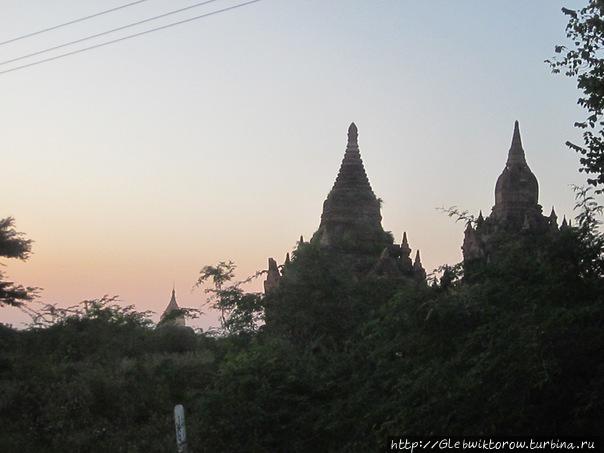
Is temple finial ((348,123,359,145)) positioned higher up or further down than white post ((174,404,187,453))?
higher up

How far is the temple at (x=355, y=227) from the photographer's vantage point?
38.3 m

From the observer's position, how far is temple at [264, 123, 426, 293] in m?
38.3

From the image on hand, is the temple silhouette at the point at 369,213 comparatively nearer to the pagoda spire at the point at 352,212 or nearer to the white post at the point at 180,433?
the pagoda spire at the point at 352,212

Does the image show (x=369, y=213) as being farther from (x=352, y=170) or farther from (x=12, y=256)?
(x=12, y=256)

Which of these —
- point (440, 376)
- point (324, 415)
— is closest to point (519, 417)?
point (440, 376)

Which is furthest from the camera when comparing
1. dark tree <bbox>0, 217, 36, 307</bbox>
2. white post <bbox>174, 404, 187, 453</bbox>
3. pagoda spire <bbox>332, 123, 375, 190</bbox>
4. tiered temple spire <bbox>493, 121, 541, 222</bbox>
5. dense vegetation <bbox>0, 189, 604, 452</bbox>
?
pagoda spire <bbox>332, 123, 375, 190</bbox>

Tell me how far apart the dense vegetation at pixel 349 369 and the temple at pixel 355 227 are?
13.6 metres

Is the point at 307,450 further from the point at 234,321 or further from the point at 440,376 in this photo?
the point at 234,321

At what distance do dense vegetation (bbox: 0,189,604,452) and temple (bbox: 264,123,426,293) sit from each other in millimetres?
13642

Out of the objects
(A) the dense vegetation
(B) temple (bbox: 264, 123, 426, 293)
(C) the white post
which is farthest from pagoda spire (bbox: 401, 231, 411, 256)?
(C) the white post

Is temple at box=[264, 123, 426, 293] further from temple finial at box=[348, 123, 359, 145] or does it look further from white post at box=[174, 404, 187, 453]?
white post at box=[174, 404, 187, 453]

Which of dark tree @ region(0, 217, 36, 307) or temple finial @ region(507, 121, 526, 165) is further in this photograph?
temple finial @ region(507, 121, 526, 165)

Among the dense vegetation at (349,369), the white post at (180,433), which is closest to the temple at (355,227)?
the dense vegetation at (349,369)

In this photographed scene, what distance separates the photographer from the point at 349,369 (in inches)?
578
